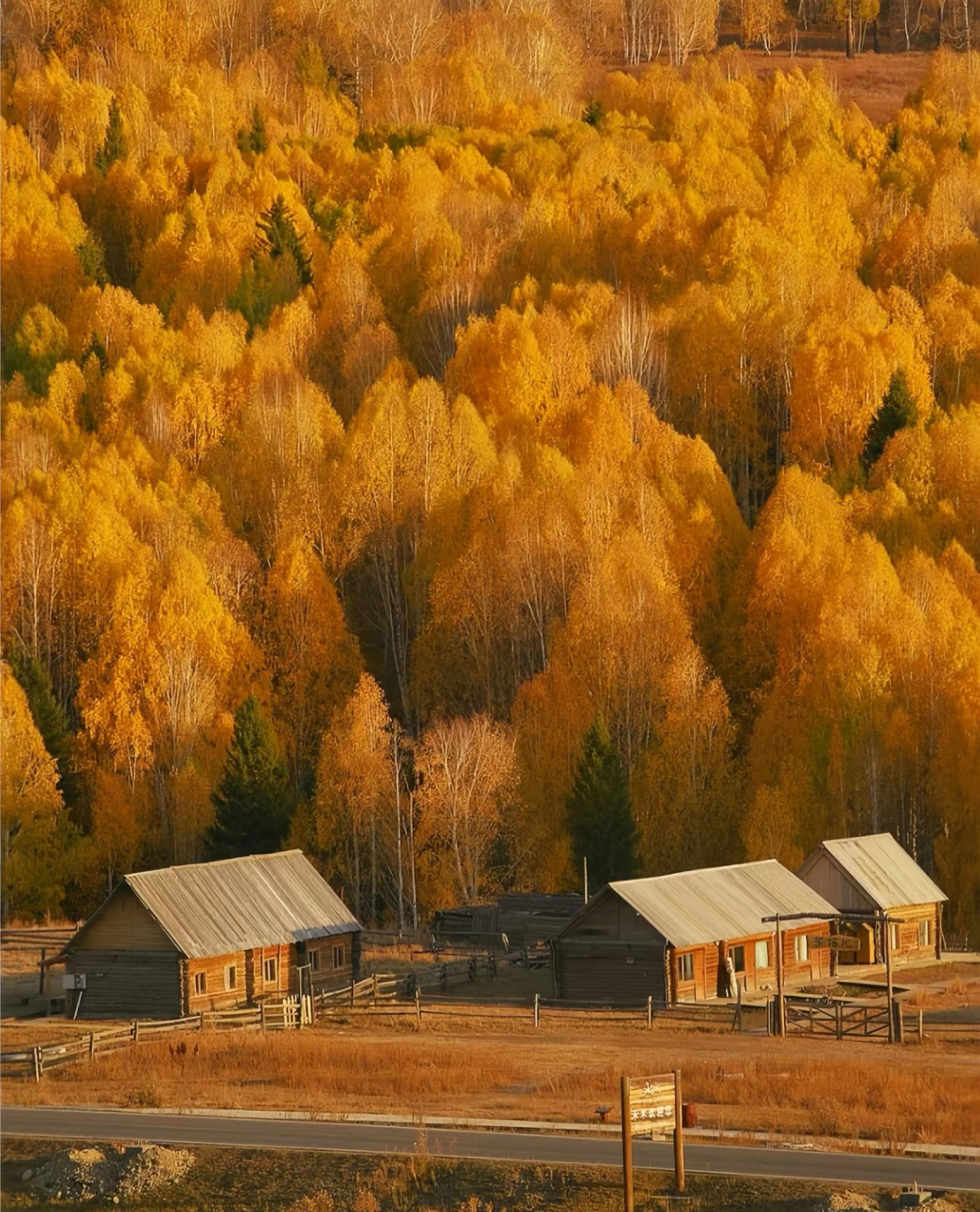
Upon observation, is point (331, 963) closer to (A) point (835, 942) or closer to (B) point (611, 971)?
(B) point (611, 971)

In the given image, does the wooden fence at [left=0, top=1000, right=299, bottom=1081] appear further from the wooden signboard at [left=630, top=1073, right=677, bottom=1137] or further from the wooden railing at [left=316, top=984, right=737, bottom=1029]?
the wooden signboard at [left=630, top=1073, right=677, bottom=1137]

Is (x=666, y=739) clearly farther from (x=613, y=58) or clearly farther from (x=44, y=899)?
(x=613, y=58)

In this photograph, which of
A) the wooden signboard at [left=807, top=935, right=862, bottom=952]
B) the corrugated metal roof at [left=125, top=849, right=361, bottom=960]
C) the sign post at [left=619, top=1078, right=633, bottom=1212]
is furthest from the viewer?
the wooden signboard at [left=807, top=935, right=862, bottom=952]

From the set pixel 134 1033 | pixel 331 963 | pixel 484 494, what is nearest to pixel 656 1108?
pixel 134 1033

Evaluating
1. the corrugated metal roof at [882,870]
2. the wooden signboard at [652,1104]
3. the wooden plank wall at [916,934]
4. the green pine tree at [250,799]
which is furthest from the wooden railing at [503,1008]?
the wooden signboard at [652,1104]

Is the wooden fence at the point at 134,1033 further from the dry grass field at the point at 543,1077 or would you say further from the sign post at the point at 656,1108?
the sign post at the point at 656,1108

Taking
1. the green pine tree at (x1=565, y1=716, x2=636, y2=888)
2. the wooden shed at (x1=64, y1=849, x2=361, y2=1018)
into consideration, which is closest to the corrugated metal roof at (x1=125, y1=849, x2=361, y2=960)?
the wooden shed at (x1=64, y1=849, x2=361, y2=1018)
